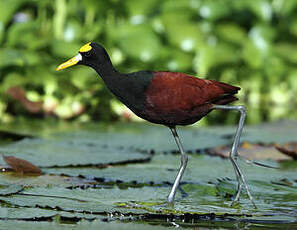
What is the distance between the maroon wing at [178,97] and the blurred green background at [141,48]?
3157mm

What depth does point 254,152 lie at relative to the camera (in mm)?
4340

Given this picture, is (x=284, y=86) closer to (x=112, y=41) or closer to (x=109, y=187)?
(x=112, y=41)

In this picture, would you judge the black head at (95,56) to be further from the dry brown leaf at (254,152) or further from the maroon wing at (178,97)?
the dry brown leaf at (254,152)

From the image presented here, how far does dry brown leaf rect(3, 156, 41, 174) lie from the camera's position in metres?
3.29

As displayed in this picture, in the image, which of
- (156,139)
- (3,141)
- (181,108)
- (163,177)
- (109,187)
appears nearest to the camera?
(181,108)

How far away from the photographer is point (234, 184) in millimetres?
3324

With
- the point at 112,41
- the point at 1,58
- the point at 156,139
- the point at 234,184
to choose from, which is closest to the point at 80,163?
the point at 234,184

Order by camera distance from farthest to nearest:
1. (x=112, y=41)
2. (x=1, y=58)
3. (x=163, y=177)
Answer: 1. (x=112, y=41)
2. (x=1, y=58)
3. (x=163, y=177)

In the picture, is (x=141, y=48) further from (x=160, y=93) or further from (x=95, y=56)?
(x=160, y=93)

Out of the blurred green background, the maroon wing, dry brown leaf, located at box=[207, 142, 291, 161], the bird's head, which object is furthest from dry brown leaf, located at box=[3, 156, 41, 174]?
the blurred green background

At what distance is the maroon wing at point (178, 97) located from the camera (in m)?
2.77

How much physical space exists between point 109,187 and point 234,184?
23.4 inches

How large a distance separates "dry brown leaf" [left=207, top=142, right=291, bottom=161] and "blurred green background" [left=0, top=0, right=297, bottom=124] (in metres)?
A: 1.89

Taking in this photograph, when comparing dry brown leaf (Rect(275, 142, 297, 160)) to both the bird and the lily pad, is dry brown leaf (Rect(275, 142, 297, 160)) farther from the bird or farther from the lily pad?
the bird
